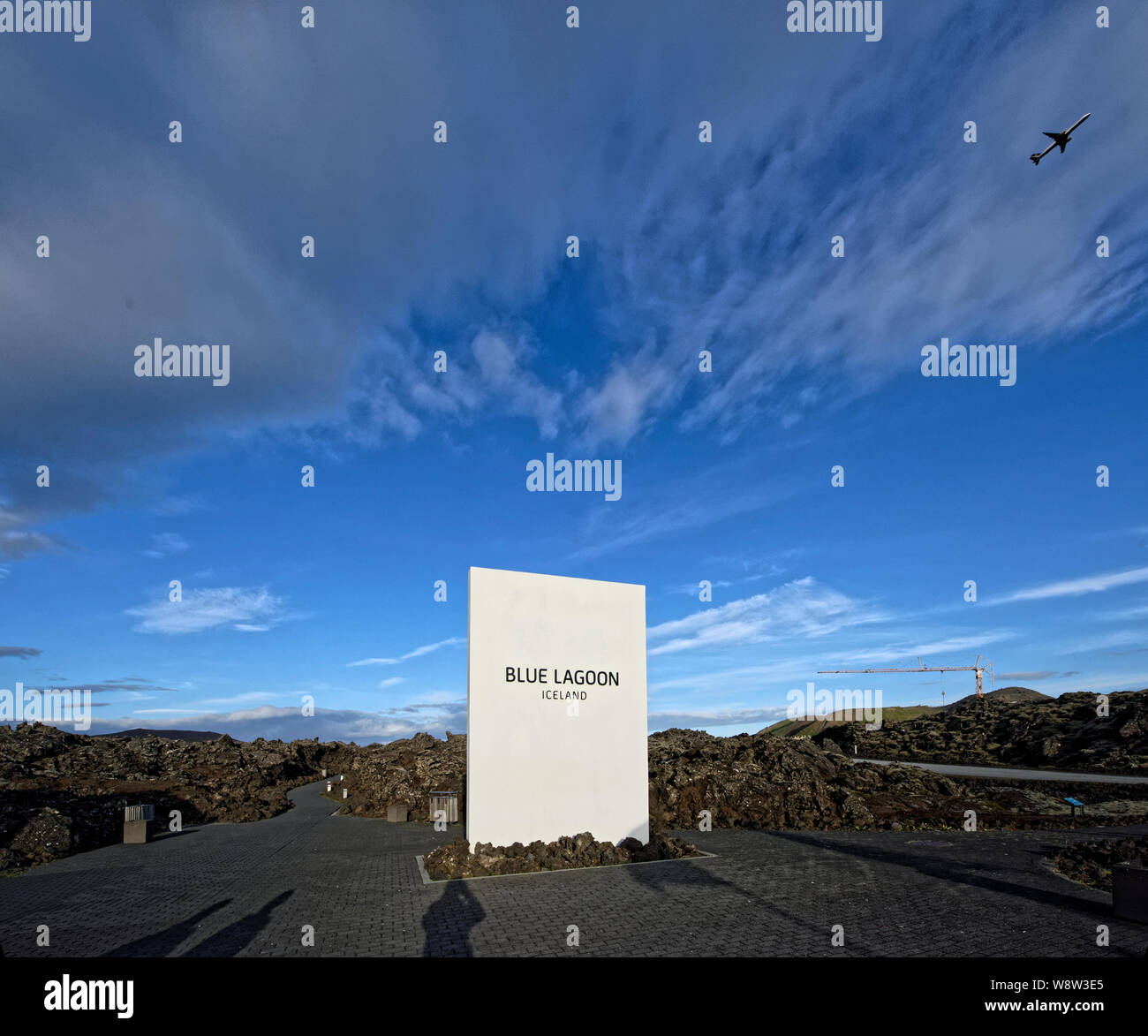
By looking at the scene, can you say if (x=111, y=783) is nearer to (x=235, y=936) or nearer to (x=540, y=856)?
(x=540, y=856)

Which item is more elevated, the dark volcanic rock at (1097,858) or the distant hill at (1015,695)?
the dark volcanic rock at (1097,858)

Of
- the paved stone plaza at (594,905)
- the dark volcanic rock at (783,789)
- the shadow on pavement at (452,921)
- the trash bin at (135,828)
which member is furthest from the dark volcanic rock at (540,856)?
the trash bin at (135,828)

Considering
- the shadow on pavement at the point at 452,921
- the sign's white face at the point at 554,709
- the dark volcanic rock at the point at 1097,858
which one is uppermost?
the sign's white face at the point at 554,709

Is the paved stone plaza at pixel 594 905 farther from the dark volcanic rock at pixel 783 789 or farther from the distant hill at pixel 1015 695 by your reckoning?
the distant hill at pixel 1015 695

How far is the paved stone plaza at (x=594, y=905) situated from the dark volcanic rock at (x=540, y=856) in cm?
47

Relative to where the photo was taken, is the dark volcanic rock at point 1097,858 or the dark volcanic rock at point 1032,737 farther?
the dark volcanic rock at point 1032,737

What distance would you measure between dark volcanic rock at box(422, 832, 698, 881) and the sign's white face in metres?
0.25

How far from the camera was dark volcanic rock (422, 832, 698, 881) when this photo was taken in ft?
47.1

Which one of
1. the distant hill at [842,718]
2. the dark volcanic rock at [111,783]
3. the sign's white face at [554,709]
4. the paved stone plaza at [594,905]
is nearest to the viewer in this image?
the paved stone plaza at [594,905]

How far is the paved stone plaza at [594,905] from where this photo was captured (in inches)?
376
